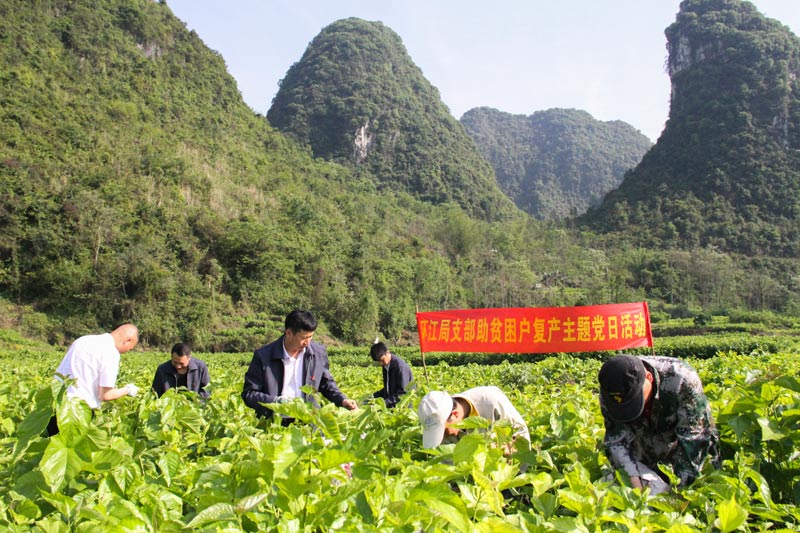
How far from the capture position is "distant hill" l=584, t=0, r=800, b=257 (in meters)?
53.7

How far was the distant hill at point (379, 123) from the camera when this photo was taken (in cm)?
7662

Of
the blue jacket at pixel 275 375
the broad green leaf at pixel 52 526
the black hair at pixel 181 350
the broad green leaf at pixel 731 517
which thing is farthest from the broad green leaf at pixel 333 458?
the black hair at pixel 181 350

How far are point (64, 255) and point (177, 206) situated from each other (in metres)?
6.86

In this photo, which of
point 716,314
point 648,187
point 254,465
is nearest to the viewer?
point 254,465

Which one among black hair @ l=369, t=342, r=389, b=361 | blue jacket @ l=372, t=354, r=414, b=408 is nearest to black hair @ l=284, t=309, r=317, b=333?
black hair @ l=369, t=342, r=389, b=361

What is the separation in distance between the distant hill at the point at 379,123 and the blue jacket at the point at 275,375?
234ft

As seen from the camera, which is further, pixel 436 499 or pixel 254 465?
pixel 254 465

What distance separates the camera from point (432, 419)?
6.77ft

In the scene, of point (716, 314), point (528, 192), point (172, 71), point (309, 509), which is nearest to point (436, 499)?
point (309, 509)

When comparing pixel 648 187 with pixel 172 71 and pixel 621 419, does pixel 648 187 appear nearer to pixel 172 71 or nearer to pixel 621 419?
pixel 172 71

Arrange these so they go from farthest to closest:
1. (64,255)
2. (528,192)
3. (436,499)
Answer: (528,192)
(64,255)
(436,499)

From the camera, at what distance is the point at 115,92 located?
130 feet

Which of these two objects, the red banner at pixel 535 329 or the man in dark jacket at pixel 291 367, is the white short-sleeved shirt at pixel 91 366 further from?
the red banner at pixel 535 329

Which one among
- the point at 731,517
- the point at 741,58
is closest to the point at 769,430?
the point at 731,517
